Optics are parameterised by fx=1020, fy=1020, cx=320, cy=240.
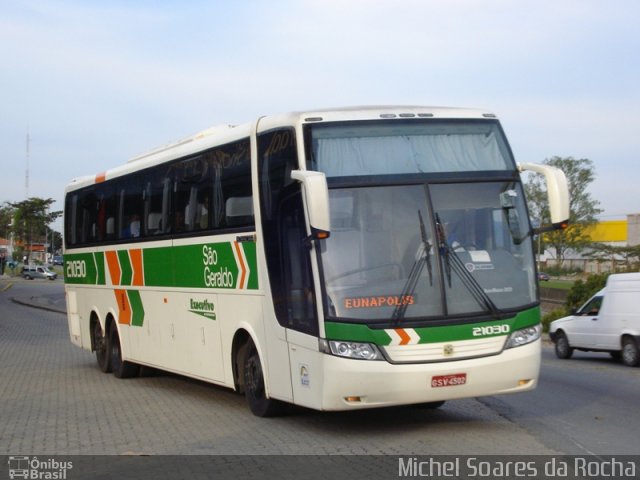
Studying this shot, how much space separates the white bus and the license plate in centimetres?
2

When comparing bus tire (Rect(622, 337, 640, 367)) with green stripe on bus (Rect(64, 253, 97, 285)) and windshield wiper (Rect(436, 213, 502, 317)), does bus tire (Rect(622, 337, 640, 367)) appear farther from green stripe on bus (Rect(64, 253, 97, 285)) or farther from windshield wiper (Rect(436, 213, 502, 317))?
windshield wiper (Rect(436, 213, 502, 317))

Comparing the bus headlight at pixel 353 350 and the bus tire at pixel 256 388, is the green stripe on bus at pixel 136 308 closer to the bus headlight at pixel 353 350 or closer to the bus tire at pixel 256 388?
the bus tire at pixel 256 388

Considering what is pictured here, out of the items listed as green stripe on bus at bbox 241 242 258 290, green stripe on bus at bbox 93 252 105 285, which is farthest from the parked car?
green stripe on bus at bbox 241 242 258 290

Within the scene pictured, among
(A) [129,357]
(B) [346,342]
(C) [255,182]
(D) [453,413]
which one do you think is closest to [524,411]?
(D) [453,413]

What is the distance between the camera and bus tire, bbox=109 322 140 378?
17.2 m

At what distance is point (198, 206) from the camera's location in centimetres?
1321

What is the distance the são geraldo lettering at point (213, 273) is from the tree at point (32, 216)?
118 meters

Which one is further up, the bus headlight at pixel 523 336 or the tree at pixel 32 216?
the tree at pixel 32 216

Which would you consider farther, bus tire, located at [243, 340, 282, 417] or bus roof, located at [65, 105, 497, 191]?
bus tire, located at [243, 340, 282, 417]

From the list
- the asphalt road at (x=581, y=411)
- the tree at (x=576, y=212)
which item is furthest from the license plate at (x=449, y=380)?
the tree at (x=576, y=212)

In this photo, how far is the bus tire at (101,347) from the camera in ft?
58.9
